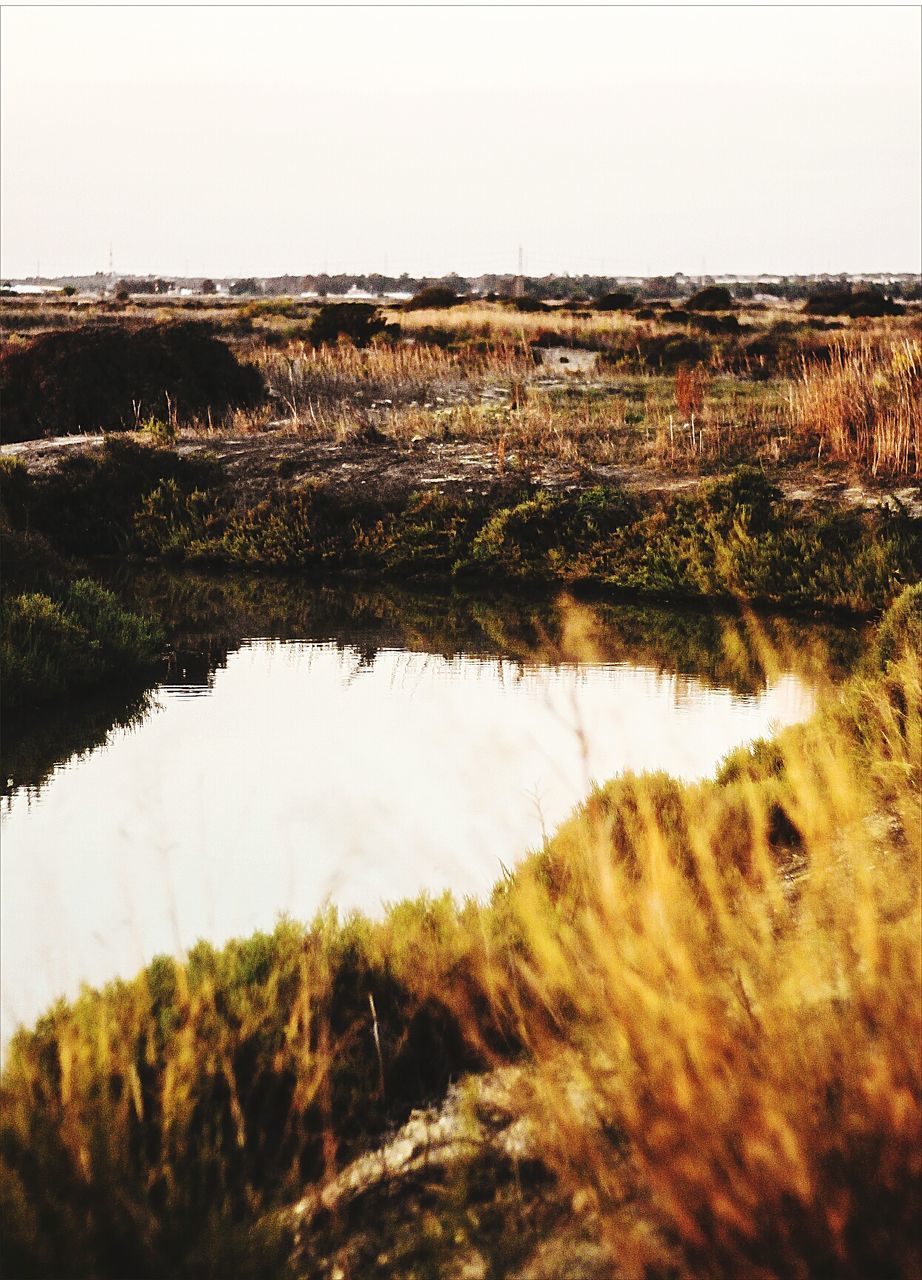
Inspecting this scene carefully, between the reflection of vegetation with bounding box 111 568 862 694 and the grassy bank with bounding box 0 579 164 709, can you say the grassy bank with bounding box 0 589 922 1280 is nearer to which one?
the grassy bank with bounding box 0 579 164 709

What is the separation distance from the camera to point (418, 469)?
1636 cm

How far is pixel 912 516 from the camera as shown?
13.0 meters

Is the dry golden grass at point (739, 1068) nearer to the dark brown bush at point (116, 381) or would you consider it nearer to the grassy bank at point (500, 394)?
the grassy bank at point (500, 394)

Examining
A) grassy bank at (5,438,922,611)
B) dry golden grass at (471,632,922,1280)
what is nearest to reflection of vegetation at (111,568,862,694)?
grassy bank at (5,438,922,611)

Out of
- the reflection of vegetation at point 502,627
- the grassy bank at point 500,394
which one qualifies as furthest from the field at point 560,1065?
the grassy bank at point 500,394

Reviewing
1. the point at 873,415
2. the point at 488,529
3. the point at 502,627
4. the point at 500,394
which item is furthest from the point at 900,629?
the point at 500,394

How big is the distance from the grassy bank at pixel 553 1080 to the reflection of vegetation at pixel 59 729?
12.8ft

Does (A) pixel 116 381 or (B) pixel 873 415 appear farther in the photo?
(A) pixel 116 381

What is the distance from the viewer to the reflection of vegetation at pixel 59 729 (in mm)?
7816

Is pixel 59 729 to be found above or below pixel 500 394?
below

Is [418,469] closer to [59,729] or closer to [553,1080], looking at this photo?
[59,729]

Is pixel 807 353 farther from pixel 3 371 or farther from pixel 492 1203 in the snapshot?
pixel 492 1203

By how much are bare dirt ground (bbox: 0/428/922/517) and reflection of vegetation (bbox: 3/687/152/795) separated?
681 cm

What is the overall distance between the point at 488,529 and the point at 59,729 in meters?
6.78
